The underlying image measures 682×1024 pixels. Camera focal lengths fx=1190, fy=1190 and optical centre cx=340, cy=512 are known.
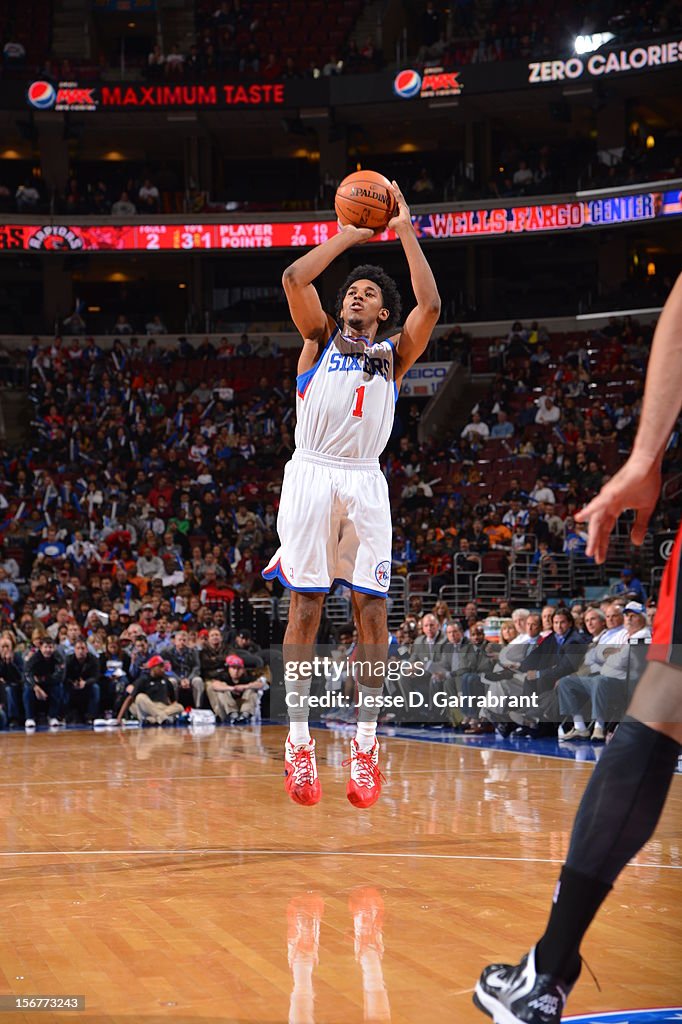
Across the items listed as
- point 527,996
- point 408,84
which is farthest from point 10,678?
point 408,84

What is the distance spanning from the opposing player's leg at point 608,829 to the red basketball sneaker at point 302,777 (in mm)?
2959

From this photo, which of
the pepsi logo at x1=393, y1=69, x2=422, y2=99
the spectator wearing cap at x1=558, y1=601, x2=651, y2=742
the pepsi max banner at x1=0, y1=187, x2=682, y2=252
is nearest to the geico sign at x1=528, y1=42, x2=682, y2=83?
the pepsi logo at x1=393, y1=69, x2=422, y2=99

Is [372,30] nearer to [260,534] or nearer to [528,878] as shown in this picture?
[260,534]

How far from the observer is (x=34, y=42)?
3042cm

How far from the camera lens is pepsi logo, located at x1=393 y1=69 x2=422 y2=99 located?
1049 inches

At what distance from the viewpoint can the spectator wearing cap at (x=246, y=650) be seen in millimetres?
14852

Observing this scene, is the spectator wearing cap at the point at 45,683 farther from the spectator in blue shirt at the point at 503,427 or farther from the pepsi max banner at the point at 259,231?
the pepsi max banner at the point at 259,231

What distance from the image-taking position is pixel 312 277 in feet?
18.0

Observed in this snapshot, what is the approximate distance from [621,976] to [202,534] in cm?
1714

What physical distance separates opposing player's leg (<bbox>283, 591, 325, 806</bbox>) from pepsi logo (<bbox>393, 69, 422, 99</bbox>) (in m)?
23.1

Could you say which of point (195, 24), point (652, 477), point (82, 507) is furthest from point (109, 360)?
point (652, 477)

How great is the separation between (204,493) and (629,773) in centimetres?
2020

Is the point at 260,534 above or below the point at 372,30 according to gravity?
below

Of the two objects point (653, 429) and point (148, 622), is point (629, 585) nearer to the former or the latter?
point (148, 622)
